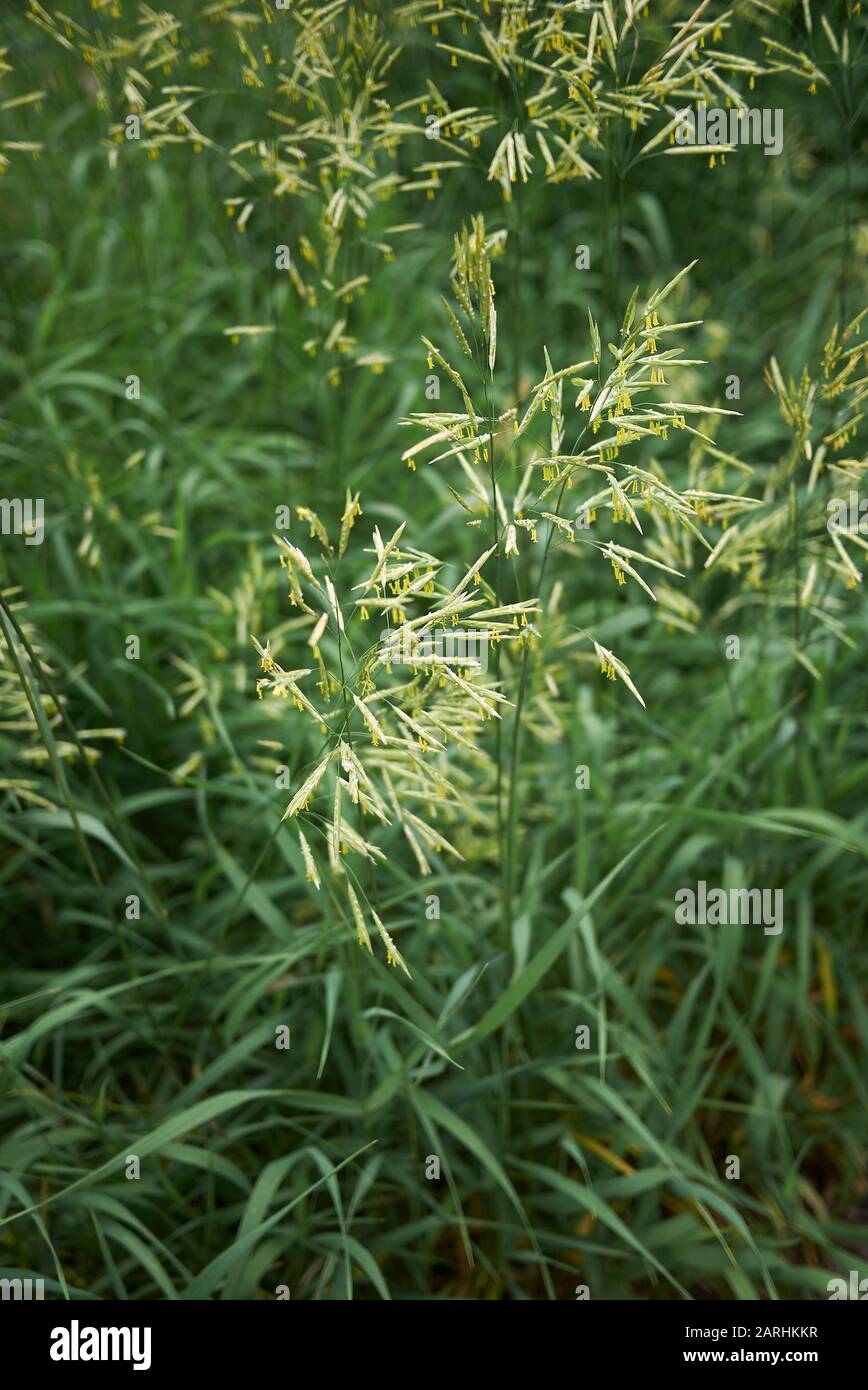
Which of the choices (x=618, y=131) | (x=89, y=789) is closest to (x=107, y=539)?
(x=89, y=789)

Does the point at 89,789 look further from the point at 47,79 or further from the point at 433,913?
the point at 47,79

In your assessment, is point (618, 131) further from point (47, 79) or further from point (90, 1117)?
point (47, 79)

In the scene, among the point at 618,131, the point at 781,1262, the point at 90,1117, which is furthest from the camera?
the point at 90,1117

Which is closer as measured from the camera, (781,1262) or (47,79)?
(781,1262)

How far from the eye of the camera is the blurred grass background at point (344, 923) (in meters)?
1.70

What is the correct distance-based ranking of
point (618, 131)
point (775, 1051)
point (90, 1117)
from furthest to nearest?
point (775, 1051) → point (90, 1117) → point (618, 131)

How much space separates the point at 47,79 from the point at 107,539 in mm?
1506

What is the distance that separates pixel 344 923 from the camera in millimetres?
1568

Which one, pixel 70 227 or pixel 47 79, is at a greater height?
pixel 47 79

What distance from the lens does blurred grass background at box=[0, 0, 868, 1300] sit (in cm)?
170

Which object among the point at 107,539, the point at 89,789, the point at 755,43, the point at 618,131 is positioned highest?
the point at 755,43

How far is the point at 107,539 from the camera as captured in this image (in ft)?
7.98

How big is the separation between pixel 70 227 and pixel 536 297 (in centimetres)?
131
